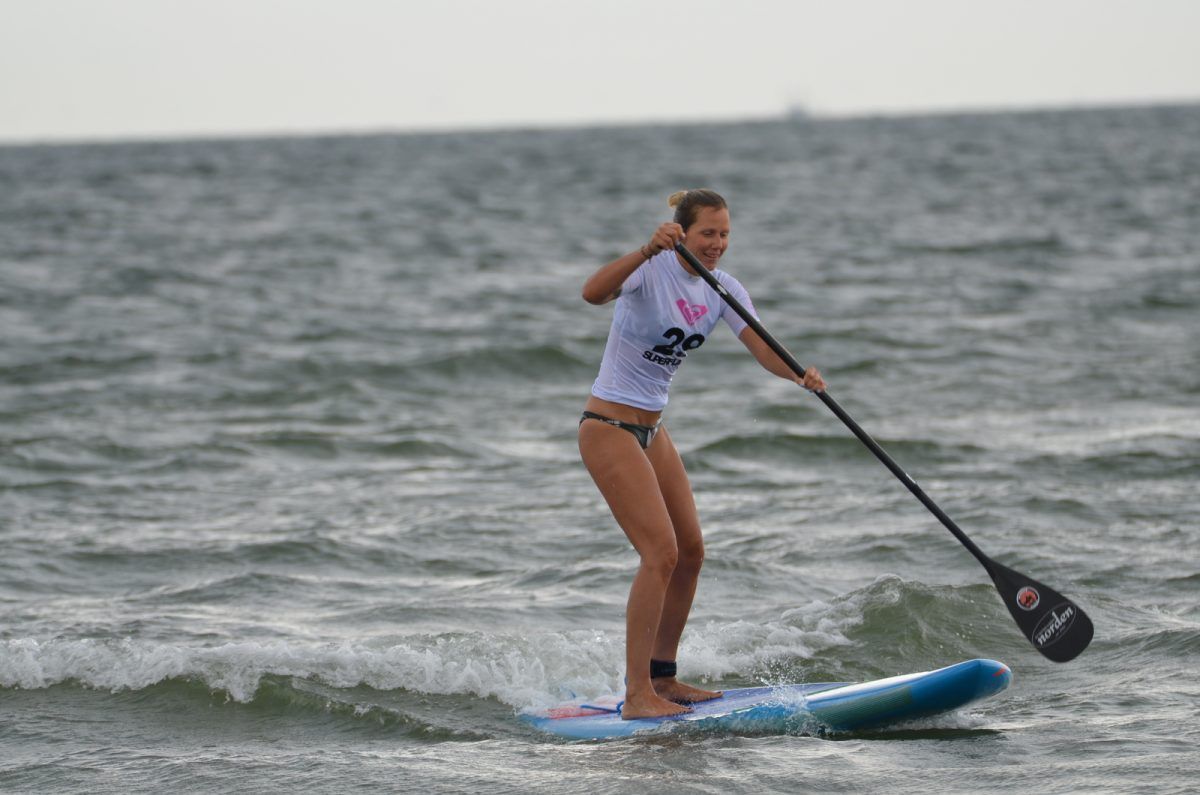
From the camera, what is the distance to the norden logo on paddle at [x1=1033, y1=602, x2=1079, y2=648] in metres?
6.79

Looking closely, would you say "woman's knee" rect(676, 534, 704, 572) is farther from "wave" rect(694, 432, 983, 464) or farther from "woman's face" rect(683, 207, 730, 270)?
A: "wave" rect(694, 432, 983, 464)

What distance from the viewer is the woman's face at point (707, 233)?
6.29 meters

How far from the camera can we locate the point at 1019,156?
210 feet

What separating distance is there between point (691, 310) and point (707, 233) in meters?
0.34

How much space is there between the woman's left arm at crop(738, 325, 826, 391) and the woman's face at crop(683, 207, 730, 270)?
48cm

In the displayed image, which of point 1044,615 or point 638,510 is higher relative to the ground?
point 638,510

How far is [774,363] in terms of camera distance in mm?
6723

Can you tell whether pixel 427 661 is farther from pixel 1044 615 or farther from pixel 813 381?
pixel 1044 615

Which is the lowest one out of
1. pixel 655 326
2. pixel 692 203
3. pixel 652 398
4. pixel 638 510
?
pixel 638 510

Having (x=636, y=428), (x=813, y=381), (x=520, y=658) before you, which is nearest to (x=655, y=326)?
(x=636, y=428)

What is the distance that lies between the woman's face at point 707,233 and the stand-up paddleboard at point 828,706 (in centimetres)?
198

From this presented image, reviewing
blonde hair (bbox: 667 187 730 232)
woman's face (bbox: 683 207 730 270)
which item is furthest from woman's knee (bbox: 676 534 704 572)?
blonde hair (bbox: 667 187 730 232)

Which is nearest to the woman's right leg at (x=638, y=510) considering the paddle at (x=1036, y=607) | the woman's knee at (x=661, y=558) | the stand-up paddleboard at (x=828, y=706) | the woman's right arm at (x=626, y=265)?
the woman's knee at (x=661, y=558)

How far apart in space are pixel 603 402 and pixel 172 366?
12.8m
